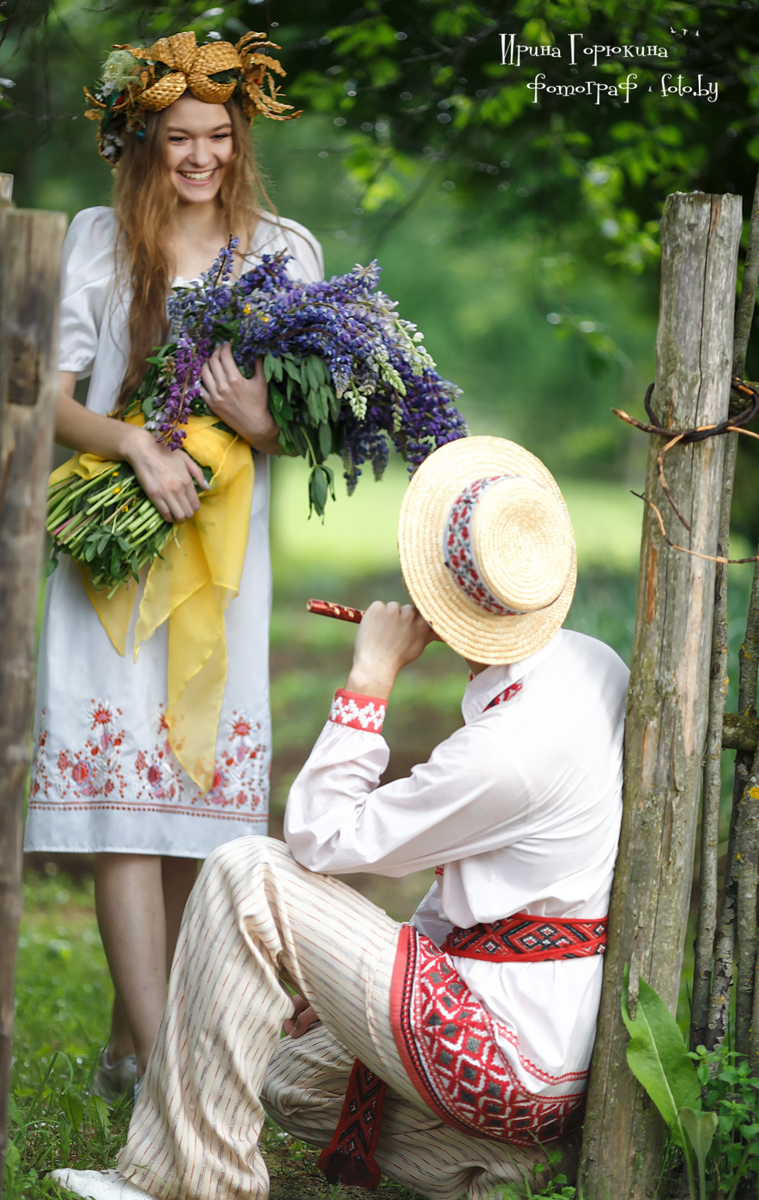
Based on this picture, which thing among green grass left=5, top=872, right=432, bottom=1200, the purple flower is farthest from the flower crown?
green grass left=5, top=872, right=432, bottom=1200

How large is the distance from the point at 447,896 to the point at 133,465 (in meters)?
1.15

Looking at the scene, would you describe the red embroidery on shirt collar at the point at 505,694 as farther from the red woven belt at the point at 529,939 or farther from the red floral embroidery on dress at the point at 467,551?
the red woven belt at the point at 529,939

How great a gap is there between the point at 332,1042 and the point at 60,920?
2.44 metres

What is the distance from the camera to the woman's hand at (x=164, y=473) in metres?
2.48

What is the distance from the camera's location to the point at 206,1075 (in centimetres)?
198

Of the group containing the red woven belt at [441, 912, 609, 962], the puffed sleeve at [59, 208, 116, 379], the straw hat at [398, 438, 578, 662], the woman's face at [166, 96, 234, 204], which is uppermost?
the woman's face at [166, 96, 234, 204]

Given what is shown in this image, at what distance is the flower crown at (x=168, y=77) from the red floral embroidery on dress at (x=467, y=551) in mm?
1212

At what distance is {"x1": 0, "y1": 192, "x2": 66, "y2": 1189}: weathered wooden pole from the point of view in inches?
61.9

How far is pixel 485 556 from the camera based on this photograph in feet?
6.29

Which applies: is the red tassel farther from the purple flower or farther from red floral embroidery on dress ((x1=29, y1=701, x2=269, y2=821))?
the purple flower

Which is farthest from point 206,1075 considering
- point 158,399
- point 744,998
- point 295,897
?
point 158,399

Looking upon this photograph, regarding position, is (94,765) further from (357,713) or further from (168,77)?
(168,77)

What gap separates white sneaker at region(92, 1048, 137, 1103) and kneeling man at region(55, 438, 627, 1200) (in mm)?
641

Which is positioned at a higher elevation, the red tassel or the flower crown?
the flower crown
